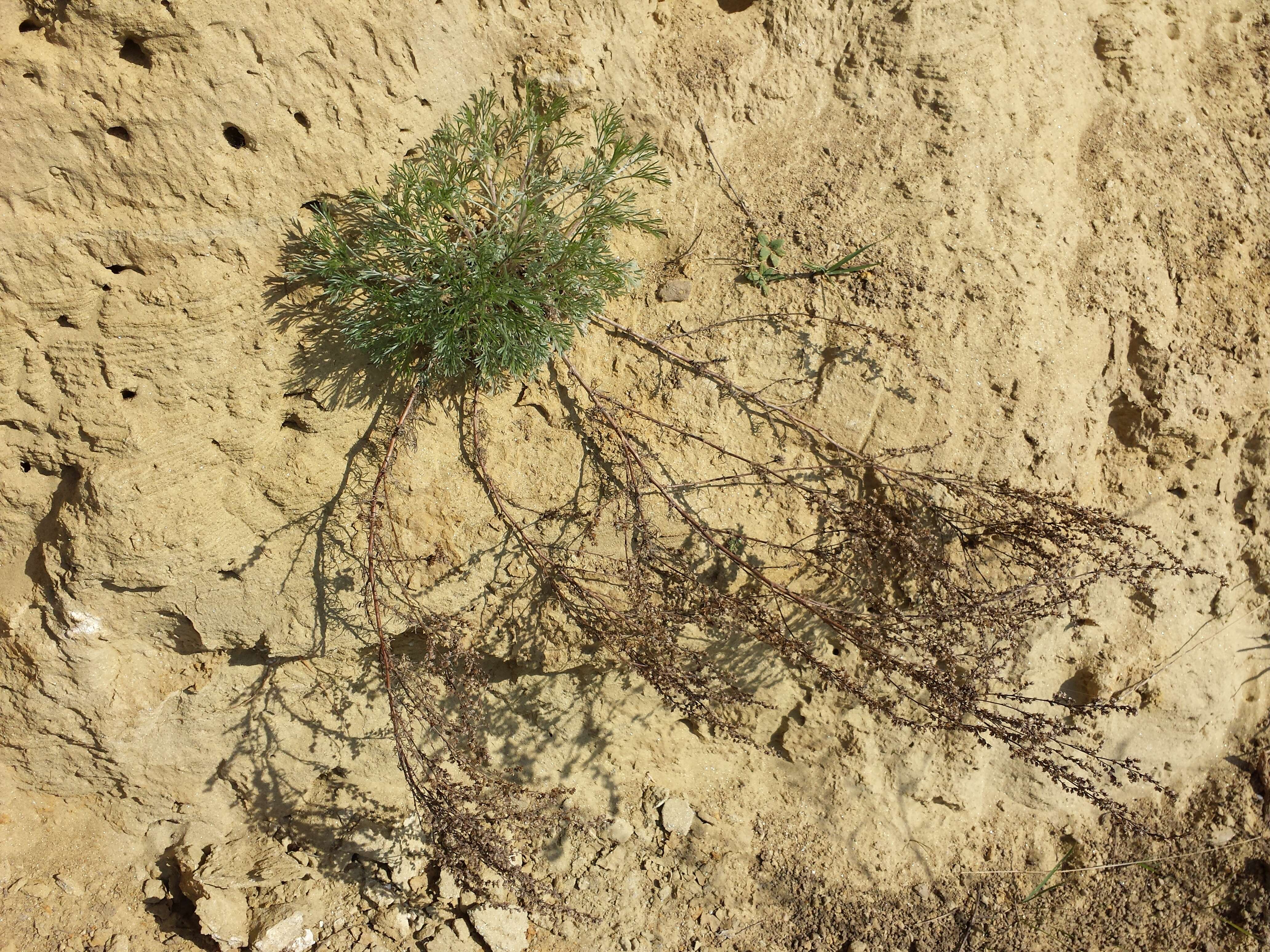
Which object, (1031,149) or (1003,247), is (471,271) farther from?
(1031,149)

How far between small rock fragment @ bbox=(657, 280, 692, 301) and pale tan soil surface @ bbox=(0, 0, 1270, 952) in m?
0.05

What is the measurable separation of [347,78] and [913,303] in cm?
269

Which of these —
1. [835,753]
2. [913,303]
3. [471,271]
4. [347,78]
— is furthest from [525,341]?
[835,753]

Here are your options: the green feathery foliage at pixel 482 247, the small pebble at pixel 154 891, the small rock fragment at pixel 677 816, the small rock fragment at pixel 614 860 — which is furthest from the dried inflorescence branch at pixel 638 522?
the small pebble at pixel 154 891

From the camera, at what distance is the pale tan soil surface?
337cm

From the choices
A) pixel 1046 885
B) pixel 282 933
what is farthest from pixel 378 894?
pixel 1046 885

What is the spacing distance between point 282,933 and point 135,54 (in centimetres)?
376

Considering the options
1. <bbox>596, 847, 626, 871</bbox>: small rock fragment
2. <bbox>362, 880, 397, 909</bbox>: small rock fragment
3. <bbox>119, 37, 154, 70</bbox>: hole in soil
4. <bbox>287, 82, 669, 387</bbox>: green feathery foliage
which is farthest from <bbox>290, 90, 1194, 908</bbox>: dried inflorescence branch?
<bbox>119, 37, 154, 70</bbox>: hole in soil

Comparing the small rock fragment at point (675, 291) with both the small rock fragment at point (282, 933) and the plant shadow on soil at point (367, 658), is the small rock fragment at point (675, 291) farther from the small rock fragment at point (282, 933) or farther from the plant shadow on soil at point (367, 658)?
the small rock fragment at point (282, 933)

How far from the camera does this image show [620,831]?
14.0ft

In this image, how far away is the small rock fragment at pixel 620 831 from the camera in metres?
4.25

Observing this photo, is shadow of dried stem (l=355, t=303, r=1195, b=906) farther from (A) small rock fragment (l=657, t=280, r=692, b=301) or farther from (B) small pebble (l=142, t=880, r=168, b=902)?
(B) small pebble (l=142, t=880, r=168, b=902)

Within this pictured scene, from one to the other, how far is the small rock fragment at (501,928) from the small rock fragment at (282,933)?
75cm

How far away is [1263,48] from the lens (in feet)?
15.0
